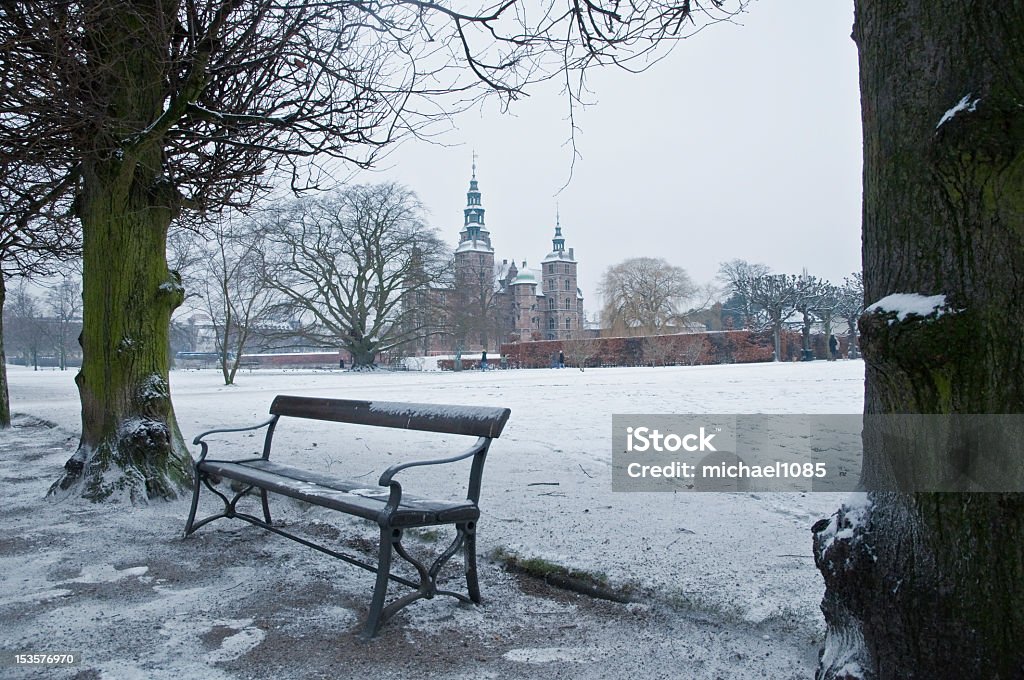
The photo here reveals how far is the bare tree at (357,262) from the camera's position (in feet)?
123

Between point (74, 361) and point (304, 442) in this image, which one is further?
point (74, 361)

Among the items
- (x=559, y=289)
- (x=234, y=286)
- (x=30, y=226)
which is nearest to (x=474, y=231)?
(x=559, y=289)

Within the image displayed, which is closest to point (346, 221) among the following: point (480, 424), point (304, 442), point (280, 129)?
point (304, 442)

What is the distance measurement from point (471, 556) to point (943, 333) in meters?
2.23

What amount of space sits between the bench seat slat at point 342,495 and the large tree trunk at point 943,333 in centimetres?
Answer: 159

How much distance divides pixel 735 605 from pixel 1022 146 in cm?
208

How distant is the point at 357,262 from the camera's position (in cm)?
3831

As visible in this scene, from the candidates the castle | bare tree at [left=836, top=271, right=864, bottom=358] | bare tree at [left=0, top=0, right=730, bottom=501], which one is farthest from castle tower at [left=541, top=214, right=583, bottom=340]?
bare tree at [left=0, top=0, right=730, bottom=501]

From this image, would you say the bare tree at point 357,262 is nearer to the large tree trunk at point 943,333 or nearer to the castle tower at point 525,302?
the large tree trunk at point 943,333

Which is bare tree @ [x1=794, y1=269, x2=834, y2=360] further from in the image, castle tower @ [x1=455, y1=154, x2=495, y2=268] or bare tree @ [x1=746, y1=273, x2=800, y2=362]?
castle tower @ [x1=455, y1=154, x2=495, y2=268]

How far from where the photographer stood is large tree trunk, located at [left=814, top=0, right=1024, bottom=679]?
210cm

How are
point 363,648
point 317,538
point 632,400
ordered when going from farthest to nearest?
point 632,400 < point 317,538 < point 363,648

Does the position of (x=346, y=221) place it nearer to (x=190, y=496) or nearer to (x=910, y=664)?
(x=190, y=496)

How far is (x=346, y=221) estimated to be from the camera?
38.2 metres
